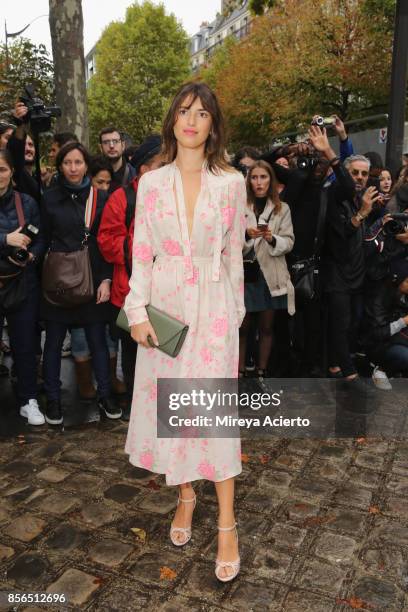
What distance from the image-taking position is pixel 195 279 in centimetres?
281

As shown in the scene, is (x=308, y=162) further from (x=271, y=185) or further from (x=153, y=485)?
(x=153, y=485)

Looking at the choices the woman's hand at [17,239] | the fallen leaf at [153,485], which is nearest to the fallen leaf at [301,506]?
the fallen leaf at [153,485]

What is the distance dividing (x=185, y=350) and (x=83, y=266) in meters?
2.05

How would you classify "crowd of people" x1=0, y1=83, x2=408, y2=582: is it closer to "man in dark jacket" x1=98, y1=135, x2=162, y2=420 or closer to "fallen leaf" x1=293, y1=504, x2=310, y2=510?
"man in dark jacket" x1=98, y1=135, x2=162, y2=420

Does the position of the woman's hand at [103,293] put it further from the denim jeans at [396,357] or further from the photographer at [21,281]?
the denim jeans at [396,357]

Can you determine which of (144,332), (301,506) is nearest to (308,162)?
(301,506)

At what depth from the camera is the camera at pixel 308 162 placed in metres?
5.42

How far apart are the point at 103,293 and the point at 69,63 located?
3.86m

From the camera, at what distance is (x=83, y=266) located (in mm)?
4625

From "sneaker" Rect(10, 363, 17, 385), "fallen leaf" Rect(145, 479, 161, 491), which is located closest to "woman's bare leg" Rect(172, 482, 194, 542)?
"fallen leaf" Rect(145, 479, 161, 491)

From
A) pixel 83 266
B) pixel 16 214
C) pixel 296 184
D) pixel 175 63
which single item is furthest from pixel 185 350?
pixel 175 63

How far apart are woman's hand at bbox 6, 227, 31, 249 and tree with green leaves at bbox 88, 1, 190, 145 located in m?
33.3

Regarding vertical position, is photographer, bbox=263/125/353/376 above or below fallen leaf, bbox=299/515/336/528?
above

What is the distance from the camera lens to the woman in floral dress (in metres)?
2.78
